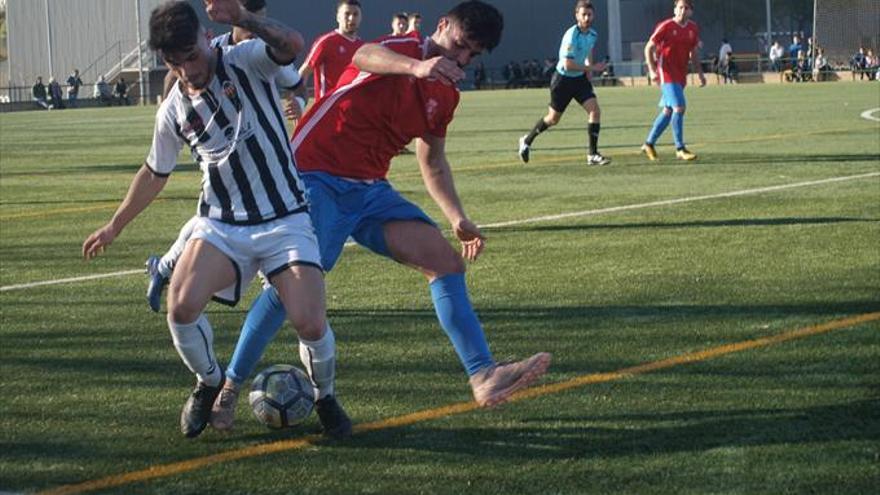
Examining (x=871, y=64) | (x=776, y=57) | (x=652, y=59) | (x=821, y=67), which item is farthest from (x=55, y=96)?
(x=652, y=59)

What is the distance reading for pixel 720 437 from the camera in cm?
622

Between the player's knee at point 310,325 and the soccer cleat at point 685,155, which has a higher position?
the player's knee at point 310,325

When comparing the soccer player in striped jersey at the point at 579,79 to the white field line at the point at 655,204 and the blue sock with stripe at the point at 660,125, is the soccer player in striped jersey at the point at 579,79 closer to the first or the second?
the blue sock with stripe at the point at 660,125

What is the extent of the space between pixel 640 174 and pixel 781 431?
41.7 ft

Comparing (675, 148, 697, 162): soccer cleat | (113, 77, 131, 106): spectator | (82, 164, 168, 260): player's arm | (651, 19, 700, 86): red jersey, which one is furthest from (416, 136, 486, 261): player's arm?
(113, 77, 131, 106): spectator

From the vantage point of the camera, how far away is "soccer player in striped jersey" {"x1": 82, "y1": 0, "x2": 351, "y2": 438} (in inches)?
248

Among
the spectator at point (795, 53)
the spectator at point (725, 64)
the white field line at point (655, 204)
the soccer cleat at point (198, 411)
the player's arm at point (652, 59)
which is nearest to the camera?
the soccer cleat at point (198, 411)

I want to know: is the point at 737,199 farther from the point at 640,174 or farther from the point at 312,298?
the point at 312,298

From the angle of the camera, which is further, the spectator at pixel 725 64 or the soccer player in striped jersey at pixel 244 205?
the spectator at pixel 725 64

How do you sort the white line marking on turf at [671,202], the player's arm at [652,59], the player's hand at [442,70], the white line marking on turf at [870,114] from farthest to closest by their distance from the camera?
the white line marking on turf at [870,114]
the player's arm at [652,59]
the white line marking on turf at [671,202]
the player's hand at [442,70]

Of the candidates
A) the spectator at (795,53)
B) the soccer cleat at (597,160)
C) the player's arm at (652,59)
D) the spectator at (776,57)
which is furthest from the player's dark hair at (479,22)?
the spectator at (776,57)

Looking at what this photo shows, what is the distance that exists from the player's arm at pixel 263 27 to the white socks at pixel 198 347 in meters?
1.10

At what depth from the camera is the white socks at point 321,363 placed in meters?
6.46

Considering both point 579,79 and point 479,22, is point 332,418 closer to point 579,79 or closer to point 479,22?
point 479,22
